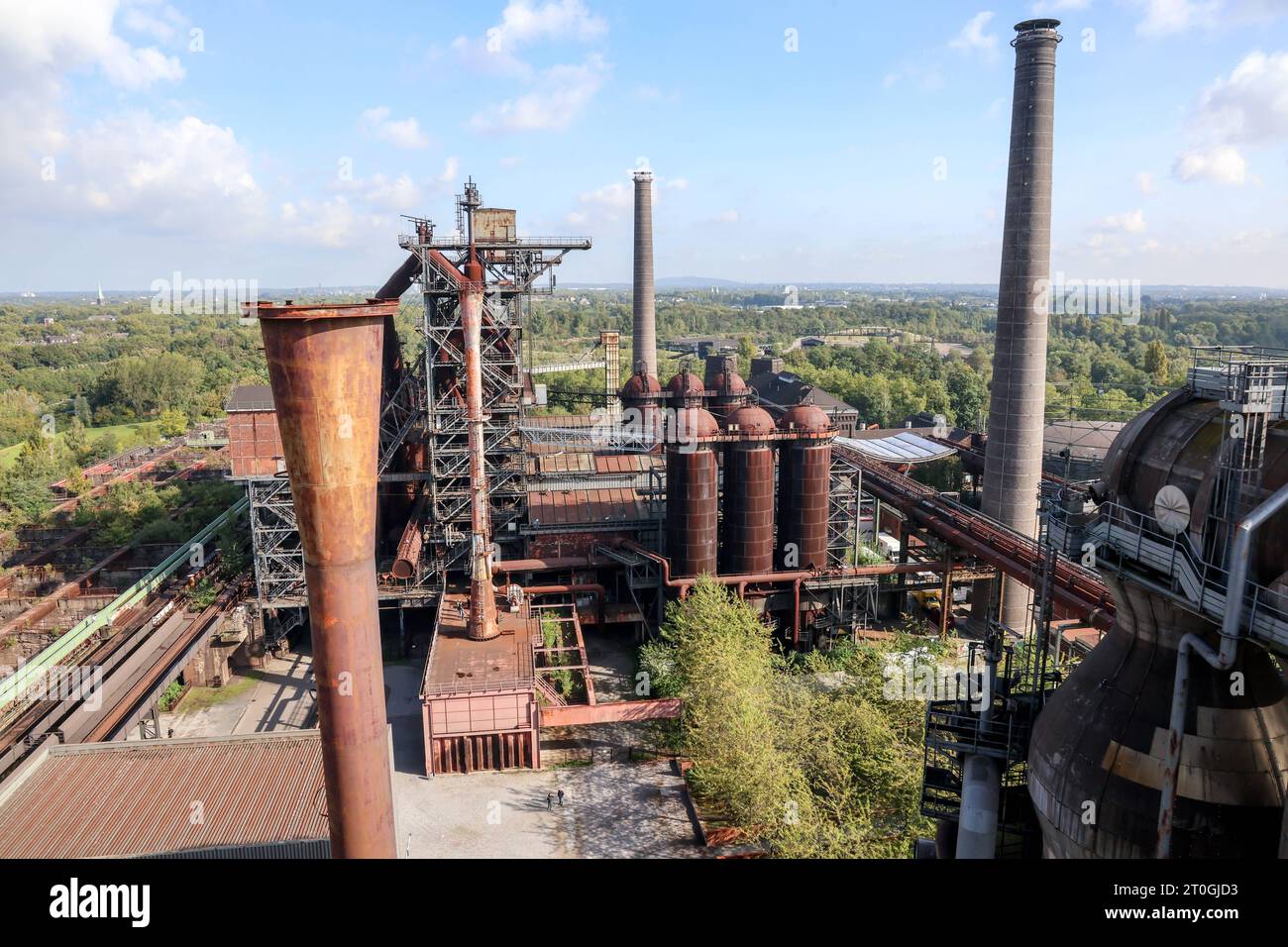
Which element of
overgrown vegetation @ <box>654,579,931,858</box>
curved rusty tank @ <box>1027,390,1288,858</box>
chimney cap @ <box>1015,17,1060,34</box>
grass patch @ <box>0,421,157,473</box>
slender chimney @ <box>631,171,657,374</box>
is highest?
chimney cap @ <box>1015,17,1060,34</box>

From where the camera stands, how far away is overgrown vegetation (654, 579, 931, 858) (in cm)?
1786

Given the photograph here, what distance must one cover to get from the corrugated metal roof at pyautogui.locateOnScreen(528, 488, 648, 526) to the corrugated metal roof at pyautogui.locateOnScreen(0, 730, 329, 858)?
50.3 feet

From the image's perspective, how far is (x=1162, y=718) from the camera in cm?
1025

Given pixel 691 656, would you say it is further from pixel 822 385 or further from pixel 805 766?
pixel 822 385

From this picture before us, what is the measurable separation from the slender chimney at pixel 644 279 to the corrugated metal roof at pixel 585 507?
854 inches

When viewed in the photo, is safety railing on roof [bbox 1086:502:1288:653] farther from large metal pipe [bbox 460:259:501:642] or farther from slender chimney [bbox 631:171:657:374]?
slender chimney [bbox 631:171:657:374]

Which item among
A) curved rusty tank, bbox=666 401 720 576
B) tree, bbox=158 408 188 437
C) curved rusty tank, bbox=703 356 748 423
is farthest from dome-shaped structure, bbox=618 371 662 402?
tree, bbox=158 408 188 437

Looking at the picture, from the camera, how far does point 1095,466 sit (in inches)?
1613

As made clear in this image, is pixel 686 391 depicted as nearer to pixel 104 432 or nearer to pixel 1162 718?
pixel 1162 718

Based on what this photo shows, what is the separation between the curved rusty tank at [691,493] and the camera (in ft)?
99.0
